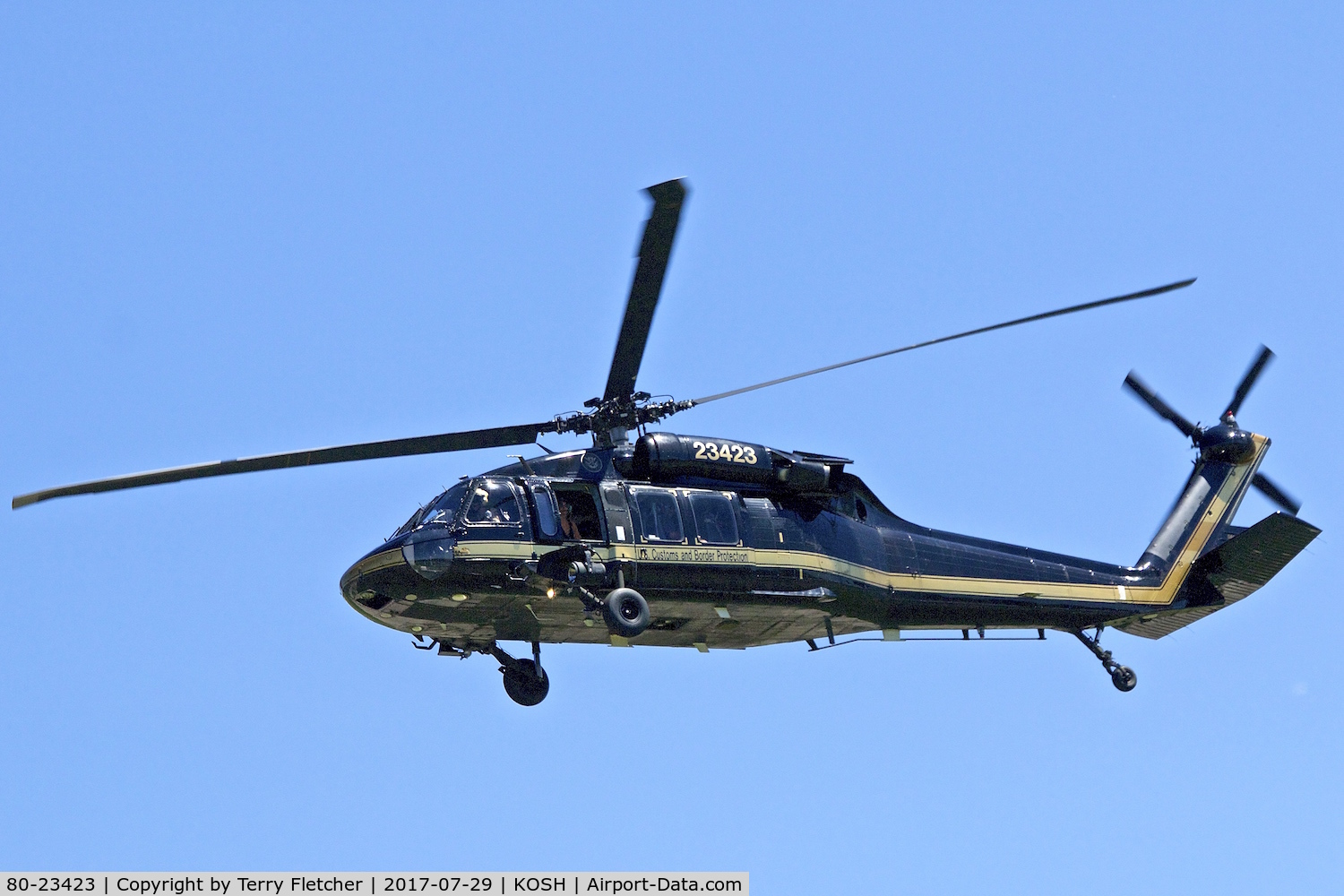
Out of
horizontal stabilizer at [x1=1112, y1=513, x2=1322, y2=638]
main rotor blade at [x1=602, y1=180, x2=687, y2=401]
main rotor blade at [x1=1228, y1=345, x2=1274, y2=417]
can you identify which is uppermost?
main rotor blade at [x1=1228, y1=345, x2=1274, y2=417]

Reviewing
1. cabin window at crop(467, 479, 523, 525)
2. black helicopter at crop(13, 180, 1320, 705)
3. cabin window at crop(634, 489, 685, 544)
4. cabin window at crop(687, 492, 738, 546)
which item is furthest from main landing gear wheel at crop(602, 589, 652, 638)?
cabin window at crop(467, 479, 523, 525)

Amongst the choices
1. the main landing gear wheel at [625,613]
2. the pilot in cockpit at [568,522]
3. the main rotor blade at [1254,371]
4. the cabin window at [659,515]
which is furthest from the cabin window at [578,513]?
the main rotor blade at [1254,371]

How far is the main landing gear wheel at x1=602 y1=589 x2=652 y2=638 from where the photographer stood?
23.6 meters

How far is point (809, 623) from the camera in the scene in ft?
85.6

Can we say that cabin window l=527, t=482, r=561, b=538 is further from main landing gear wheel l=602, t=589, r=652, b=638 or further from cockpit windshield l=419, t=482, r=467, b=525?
main landing gear wheel l=602, t=589, r=652, b=638

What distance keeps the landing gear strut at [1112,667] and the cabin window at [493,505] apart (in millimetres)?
10215

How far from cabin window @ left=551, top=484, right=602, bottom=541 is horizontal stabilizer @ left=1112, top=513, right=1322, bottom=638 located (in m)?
9.79

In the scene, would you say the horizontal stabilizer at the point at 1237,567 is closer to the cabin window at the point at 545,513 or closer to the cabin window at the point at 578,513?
the cabin window at the point at 578,513

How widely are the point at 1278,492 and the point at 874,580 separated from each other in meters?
9.54

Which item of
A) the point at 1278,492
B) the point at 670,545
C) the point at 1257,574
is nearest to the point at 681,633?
the point at 670,545

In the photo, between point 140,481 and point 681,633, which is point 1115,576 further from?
point 140,481

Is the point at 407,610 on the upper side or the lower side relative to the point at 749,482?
lower

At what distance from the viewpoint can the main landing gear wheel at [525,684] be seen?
2605cm

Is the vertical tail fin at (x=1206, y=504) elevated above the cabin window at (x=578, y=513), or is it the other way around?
the vertical tail fin at (x=1206, y=504)
